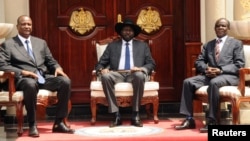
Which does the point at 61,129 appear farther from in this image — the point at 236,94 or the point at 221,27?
the point at 221,27

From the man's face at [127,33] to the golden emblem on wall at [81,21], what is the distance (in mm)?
903

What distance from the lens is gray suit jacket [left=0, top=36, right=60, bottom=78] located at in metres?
6.26

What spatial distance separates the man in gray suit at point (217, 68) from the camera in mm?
6277

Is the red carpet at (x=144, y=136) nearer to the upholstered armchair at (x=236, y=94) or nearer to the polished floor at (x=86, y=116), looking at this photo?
the upholstered armchair at (x=236, y=94)

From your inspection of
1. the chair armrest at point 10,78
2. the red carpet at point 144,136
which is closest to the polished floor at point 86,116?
the red carpet at point 144,136

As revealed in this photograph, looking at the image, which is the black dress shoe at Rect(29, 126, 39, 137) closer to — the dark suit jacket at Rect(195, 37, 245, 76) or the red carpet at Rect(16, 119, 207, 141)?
the red carpet at Rect(16, 119, 207, 141)

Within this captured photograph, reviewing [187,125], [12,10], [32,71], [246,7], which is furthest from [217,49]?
[12,10]

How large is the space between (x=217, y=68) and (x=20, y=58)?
2.23m

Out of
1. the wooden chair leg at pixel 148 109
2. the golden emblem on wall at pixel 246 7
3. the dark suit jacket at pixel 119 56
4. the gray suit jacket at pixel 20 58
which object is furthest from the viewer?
the golden emblem on wall at pixel 246 7

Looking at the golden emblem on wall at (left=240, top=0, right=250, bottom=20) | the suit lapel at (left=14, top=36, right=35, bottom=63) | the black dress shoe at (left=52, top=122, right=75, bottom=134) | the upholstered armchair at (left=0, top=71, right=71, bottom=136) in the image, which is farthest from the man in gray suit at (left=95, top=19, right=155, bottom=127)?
the golden emblem on wall at (left=240, top=0, right=250, bottom=20)

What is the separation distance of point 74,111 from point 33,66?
1.47 meters

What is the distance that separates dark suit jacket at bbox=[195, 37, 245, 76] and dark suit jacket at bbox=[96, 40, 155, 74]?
0.66 m

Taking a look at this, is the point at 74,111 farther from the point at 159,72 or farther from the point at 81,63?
the point at 159,72

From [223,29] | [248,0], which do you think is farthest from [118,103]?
[248,0]
